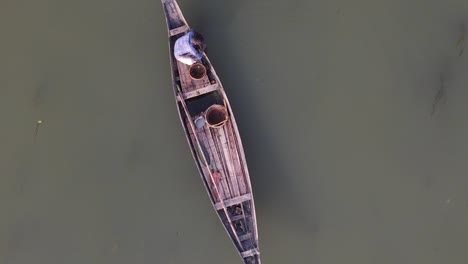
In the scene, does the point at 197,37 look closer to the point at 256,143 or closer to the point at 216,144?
the point at 216,144

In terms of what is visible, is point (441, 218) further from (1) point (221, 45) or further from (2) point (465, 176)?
(1) point (221, 45)

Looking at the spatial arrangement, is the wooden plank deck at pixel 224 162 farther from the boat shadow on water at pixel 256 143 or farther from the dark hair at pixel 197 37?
the dark hair at pixel 197 37

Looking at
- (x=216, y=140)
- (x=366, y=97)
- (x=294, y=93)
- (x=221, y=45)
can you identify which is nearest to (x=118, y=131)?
(x=216, y=140)

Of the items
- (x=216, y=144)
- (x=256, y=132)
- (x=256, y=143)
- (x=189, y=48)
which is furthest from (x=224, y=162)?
(x=189, y=48)

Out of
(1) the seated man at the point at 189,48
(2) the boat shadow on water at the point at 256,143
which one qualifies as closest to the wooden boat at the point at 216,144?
(1) the seated man at the point at 189,48

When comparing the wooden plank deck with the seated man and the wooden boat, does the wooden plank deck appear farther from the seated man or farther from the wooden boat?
the seated man

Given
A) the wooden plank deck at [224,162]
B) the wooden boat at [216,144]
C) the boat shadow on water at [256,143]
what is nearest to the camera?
the wooden boat at [216,144]
